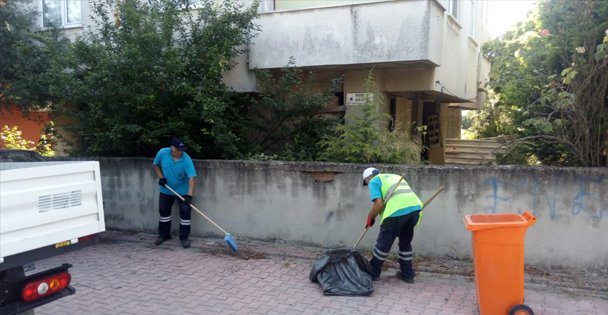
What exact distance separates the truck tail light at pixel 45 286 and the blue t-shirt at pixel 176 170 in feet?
10.8

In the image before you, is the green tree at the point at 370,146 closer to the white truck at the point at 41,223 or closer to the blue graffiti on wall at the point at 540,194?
the blue graffiti on wall at the point at 540,194

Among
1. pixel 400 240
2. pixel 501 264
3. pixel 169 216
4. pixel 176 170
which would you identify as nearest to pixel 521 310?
pixel 501 264

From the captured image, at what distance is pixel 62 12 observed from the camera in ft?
33.7

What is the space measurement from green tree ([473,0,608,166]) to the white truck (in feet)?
16.4

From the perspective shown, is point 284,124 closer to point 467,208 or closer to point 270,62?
point 270,62

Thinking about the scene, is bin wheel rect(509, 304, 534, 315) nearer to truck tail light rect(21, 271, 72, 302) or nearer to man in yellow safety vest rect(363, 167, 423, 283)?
man in yellow safety vest rect(363, 167, 423, 283)

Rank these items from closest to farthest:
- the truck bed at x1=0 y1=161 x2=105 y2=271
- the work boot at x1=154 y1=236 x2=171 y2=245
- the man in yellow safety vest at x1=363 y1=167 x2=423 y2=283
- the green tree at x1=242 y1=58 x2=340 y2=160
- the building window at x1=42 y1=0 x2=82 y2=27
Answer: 1. the truck bed at x1=0 y1=161 x2=105 y2=271
2. the man in yellow safety vest at x1=363 y1=167 x2=423 y2=283
3. the work boot at x1=154 y1=236 x2=171 y2=245
4. the green tree at x1=242 y1=58 x2=340 y2=160
5. the building window at x1=42 y1=0 x2=82 y2=27

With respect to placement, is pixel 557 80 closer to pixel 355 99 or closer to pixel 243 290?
pixel 355 99

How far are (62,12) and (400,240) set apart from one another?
360 inches

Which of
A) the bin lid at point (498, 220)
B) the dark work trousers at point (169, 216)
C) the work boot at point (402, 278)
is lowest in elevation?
the work boot at point (402, 278)

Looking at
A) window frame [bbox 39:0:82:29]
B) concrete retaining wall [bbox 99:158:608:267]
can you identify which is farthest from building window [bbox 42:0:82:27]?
concrete retaining wall [bbox 99:158:608:267]

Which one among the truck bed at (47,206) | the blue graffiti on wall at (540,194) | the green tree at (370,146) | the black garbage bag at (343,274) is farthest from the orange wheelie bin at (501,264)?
the truck bed at (47,206)

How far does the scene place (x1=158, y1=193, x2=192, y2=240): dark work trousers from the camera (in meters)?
6.87

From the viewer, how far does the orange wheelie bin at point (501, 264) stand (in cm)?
409
